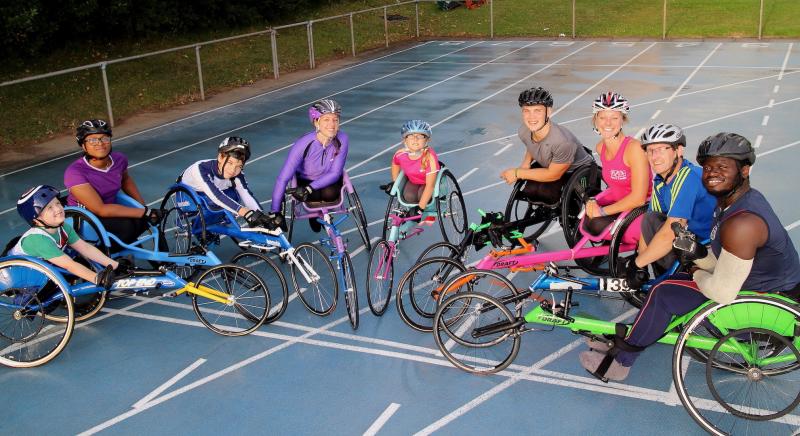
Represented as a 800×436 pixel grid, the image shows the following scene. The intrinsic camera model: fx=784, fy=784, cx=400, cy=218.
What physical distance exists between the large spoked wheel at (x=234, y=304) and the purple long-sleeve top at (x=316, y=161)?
1.28m

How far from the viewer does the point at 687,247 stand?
197 inches

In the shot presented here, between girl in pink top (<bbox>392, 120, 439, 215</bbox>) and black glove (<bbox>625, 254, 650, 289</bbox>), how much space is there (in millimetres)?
2208

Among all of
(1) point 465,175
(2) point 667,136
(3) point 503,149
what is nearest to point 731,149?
(2) point 667,136

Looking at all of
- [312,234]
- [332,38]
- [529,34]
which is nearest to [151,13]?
[332,38]

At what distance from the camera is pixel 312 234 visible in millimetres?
9289

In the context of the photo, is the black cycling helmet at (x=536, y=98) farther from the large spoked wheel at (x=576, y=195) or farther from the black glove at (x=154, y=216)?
the black glove at (x=154, y=216)

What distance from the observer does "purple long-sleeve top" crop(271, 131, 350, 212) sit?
25.3 feet

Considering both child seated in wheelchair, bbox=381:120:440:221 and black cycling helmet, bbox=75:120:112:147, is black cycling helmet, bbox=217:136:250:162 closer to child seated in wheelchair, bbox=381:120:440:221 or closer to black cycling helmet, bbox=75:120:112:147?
black cycling helmet, bbox=75:120:112:147

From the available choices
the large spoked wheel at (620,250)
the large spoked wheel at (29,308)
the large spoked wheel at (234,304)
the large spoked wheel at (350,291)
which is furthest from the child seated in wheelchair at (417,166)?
the large spoked wheel at (29,308)

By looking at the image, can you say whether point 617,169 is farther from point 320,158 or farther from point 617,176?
point 320,158

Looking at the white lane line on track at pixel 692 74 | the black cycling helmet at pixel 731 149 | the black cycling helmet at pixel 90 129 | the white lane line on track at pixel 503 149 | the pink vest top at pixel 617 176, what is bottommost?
the white lane line on track at pixel 692 74

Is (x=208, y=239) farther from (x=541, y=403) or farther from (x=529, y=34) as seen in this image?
(x=529, y=34)

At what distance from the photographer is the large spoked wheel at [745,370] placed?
15.5 ft

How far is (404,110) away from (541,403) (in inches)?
456
